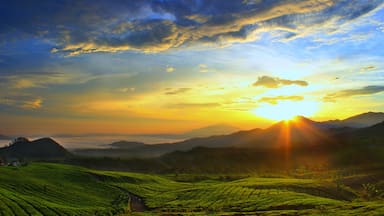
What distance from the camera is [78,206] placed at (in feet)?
291

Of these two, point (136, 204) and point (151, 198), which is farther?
point (151, 198)

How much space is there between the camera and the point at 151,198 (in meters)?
114

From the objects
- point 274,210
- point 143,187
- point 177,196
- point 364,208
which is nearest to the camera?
point 364,208

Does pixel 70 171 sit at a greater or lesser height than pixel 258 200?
greater

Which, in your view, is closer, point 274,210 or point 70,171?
point 274,210

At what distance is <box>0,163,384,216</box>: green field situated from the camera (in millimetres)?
79694

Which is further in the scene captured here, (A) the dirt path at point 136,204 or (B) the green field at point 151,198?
(A) the dirt path at point 136,204

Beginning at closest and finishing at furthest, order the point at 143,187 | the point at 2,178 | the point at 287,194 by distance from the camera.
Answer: the point at 2,178
the point at 287,194
the point at 143,187

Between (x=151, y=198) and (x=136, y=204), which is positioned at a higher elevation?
(x=151, y=198)

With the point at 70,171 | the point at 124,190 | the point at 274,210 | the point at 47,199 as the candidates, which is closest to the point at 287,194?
the point at 274,210

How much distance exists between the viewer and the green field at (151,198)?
7969 centimetres

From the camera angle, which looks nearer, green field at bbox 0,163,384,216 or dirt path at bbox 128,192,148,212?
green field at bbox 0,163,384,216

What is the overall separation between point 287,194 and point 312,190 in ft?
71.3

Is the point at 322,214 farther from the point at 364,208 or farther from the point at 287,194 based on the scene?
the point at 287,194
